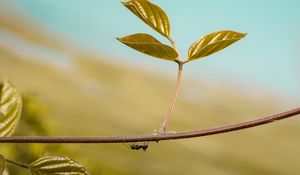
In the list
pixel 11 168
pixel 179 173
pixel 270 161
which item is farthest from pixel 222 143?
pixel 11 168

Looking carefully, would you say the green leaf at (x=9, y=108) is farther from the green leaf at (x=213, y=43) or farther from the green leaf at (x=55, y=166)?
the green leaf at (x=213, y=43)

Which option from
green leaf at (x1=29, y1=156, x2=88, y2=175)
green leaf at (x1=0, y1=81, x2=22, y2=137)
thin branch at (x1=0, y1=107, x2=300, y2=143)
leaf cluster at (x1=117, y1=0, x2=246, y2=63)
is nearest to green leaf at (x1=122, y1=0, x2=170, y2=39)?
leaf cluster at (x1=117, y1=0, x2=246, y2=63)

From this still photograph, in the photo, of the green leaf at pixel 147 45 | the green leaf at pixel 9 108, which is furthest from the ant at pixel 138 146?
the green leaf at pixel 9 108

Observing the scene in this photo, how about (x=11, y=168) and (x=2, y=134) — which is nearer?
(x=2, y=134)

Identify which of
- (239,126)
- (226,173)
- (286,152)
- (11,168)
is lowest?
(286,152)

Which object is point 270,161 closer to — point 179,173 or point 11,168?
point 179,173

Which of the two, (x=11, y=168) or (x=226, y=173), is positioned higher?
(x=11, y=168)
